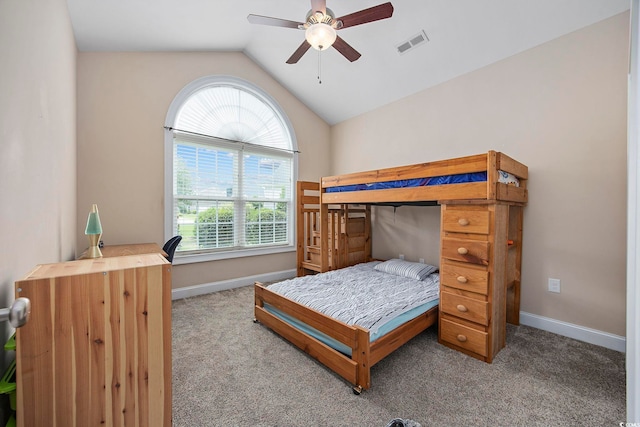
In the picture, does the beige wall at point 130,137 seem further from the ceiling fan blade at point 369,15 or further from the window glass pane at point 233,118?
the ceiling fan blade at point 369,15

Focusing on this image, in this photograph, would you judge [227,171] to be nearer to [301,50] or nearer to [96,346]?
[301,50]

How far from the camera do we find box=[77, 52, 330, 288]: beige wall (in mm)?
2705

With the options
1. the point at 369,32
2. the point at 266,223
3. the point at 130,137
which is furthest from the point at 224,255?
the point at 369,32

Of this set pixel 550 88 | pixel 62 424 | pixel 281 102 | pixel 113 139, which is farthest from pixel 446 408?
pixel 281 102

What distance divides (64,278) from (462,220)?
2.29 meters

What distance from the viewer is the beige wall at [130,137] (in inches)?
106

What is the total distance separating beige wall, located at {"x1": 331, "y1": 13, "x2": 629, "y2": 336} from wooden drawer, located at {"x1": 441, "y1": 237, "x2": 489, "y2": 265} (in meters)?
1.05

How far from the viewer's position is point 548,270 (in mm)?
2426

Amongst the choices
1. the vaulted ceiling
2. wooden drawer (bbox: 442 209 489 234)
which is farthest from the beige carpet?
the vaulted ceiling

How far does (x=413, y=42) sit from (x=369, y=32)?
483mm

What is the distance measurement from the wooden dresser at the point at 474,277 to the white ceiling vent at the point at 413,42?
182 cm

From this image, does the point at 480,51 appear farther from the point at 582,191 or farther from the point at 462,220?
the point at 462,220

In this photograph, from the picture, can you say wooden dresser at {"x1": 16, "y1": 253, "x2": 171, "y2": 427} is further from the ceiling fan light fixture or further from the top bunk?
the top bunk

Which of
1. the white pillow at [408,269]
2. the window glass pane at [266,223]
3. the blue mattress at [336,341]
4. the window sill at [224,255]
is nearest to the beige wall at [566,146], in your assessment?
the white pillow at [408,269]
